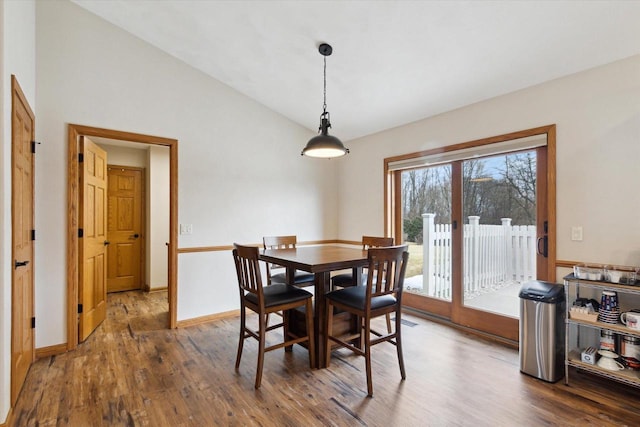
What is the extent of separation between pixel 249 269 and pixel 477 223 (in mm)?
2501

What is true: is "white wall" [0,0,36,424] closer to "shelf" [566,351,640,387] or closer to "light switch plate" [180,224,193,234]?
"light switch plate" [180,224,193,234]

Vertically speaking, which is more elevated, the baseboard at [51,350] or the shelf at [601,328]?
the shelf at [601,328]

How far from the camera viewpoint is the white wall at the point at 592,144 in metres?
2.37

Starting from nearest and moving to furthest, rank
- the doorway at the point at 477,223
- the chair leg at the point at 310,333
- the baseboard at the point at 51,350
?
1. the chair leg at the point at 310,333
2. the baseboard at the point at 51,350
3. the doorway at the point at 477,223

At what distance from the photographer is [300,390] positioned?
2.25 meters

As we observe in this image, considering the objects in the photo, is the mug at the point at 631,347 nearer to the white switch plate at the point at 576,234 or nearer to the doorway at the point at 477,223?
the doorway at the point at 477,223

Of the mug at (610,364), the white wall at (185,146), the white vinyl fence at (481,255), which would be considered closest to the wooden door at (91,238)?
the white wall at (185,146)

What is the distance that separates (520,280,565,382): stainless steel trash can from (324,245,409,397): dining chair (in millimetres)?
1005

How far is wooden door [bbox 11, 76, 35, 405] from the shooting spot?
203cm

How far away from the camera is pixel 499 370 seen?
8.28ft

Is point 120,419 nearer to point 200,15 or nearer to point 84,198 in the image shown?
point 84,198

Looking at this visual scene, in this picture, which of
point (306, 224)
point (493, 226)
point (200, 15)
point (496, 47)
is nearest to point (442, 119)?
point (496, 47)

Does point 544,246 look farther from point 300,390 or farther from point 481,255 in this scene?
point 300,390

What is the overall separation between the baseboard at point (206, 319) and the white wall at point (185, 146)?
0.07 m
